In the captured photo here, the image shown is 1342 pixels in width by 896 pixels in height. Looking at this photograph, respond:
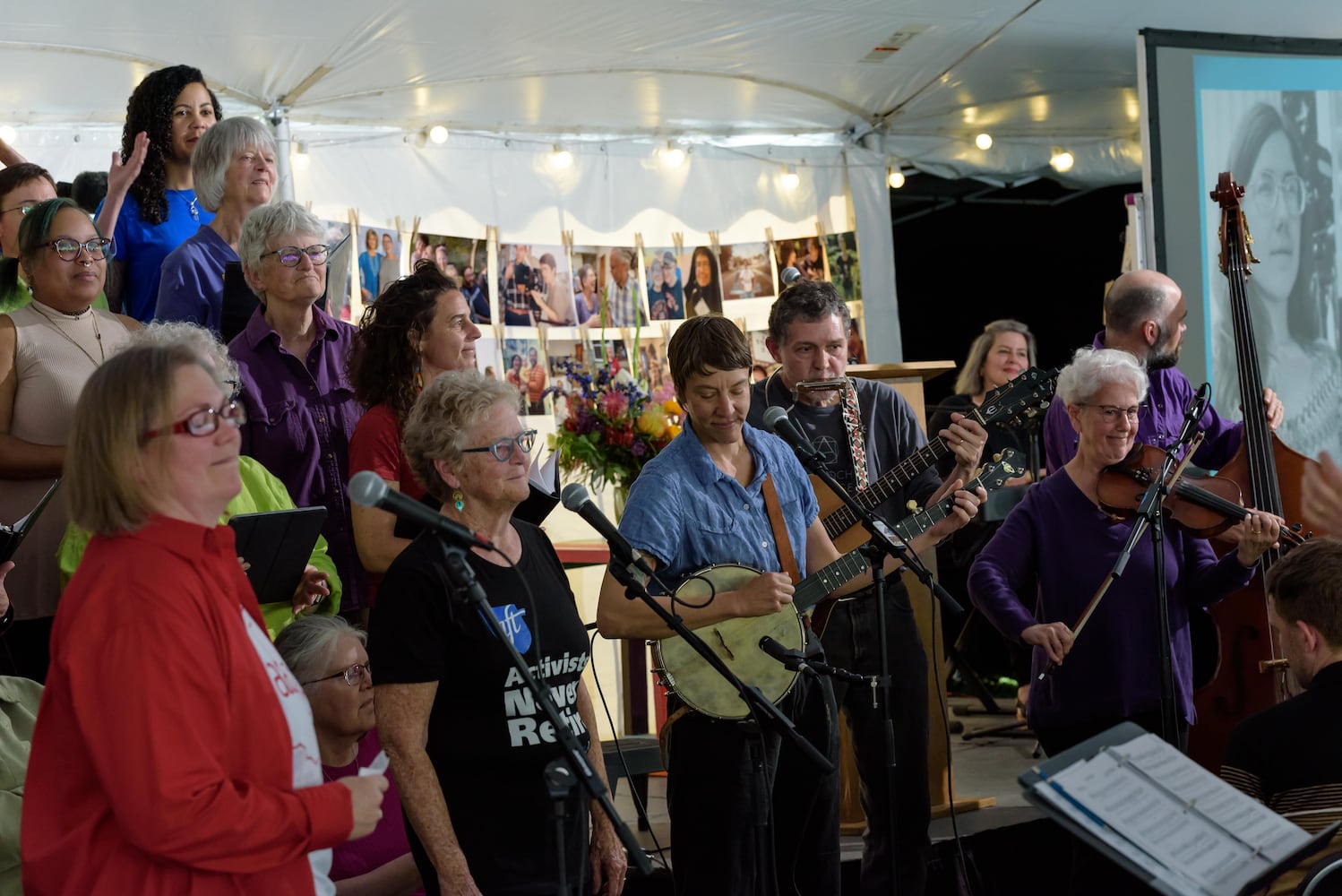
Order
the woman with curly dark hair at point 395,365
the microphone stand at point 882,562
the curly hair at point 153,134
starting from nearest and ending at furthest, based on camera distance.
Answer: the microphone stand at point 882,562
the woman with curly dark hair at point 395,365
the curly hair at point 153,134

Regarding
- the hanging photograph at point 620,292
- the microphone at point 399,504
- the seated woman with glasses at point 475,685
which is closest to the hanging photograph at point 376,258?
the hanging photograph at point 620,292

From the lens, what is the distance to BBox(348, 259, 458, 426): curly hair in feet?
11.8

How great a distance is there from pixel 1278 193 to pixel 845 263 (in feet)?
8.76

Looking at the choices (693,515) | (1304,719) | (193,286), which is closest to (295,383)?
(193,286)

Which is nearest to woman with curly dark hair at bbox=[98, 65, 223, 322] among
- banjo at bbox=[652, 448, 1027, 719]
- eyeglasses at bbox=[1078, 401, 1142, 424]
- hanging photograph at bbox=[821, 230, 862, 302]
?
banjo at bbox=[652, 448, 1027, 719]

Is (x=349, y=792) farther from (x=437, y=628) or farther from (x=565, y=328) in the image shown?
(x=565, y=328)

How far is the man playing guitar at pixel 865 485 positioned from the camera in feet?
13.1

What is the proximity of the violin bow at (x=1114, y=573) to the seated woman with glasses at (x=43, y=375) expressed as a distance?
282cm

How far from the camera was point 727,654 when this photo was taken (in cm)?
345

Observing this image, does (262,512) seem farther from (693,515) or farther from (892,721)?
(892,721)

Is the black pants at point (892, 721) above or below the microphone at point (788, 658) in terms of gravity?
below

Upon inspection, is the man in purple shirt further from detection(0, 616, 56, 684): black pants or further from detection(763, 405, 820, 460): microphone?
detection(0, 616, 56, 684): black pants

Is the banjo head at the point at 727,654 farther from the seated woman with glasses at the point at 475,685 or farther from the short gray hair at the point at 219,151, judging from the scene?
the short gray hair at the point at 219,151

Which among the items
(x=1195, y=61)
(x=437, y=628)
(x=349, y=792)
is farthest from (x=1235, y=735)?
(x=1195, y=61)
